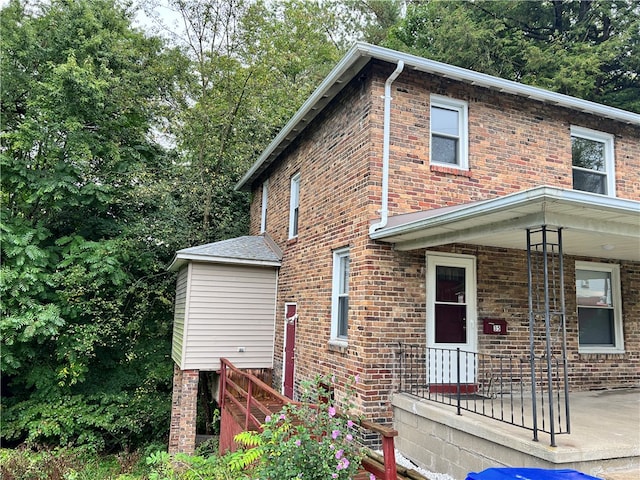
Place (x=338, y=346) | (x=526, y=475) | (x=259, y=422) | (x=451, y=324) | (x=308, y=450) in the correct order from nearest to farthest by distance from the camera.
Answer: (x=526, y=475)
(x=308, y=450)
(x=259, y=422)
(x=451, y=324)
(x=338, y=346)

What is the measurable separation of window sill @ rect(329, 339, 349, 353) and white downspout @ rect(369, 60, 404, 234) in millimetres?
1808

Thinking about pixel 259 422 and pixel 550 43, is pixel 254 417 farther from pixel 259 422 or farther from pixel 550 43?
pixel 550 43

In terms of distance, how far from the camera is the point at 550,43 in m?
17.3

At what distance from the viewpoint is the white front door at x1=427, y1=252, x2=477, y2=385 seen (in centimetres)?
648

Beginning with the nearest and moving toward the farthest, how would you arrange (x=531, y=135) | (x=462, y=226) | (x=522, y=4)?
(x=462, y=226) → (x=531, y=135) → (x=522, y=4)

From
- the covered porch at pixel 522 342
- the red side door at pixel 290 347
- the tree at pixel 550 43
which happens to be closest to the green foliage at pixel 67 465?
the red side door at pixel 290 347

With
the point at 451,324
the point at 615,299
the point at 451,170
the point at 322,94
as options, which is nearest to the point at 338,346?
the point at 451,324

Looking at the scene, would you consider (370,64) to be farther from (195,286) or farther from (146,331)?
(146,331)

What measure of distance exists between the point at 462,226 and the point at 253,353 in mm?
5964

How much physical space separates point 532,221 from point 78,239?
35.9ft

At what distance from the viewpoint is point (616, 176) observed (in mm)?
8297

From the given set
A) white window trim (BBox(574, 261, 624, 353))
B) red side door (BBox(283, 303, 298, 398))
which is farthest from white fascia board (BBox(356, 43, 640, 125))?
red side door (BBox(283, 303, 298, 398))

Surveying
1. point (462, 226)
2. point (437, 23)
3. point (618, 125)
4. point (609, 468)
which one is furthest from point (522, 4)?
point (609, 468)

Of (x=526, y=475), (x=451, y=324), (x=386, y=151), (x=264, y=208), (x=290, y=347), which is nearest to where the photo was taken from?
(x=526, y=475)
